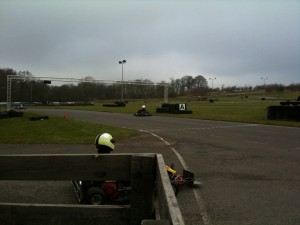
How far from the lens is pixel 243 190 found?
700cm

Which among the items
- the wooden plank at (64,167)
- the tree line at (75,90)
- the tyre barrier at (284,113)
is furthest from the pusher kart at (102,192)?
the tree line at (75,90)

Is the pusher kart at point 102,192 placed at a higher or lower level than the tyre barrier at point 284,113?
lower

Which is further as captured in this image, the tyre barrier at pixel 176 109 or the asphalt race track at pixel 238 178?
the tyre barrier at pixel 176 109

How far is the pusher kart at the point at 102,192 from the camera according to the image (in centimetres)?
578

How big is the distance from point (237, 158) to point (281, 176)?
8.27ft

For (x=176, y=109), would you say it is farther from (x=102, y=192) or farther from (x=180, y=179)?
(x=102, y=192)

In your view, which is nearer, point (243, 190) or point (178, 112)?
point (243, 190)

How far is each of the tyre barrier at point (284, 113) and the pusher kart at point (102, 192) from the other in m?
22.0

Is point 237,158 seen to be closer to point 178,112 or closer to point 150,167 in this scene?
point 150,167

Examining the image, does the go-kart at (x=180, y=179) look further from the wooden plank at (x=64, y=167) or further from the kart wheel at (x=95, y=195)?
the wooden plank at (x=64, y=167)

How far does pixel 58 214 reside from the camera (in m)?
3.56

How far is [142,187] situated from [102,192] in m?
2.33

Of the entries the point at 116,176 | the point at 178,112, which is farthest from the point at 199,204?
the point at 178,112

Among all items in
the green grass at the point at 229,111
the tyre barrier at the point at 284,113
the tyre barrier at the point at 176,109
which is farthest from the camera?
the tyre barrier at the point at 176,109
